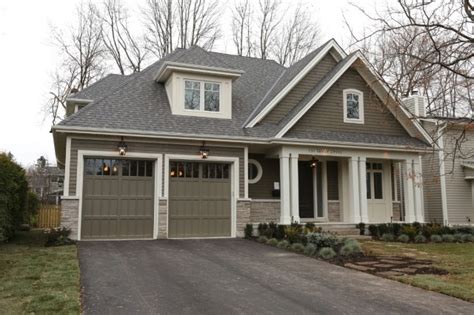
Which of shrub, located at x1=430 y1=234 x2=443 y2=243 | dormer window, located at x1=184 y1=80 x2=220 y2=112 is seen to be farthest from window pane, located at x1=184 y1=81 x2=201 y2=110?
shrub, located at x1=430 y1=234 x2=443 y2=243

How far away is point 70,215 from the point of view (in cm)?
1188

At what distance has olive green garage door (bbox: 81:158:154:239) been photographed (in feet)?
40.5

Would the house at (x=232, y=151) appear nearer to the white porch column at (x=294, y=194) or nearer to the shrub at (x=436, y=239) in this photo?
the white porch column at (x=294, y=194)

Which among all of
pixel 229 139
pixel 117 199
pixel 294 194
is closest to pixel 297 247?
pixel 294 194

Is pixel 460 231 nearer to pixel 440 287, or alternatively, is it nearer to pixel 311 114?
pixel 311 114

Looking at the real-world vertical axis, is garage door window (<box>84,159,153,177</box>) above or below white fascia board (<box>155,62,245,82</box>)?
below

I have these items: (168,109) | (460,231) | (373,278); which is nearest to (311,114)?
(168,109)

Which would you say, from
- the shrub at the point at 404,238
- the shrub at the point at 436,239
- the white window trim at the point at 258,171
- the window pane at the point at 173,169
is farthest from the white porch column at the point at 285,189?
the shrub at the point at 436,239

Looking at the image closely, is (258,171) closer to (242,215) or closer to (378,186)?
(242,215)

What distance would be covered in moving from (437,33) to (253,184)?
27.1 ft

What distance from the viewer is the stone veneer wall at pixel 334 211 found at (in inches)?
631

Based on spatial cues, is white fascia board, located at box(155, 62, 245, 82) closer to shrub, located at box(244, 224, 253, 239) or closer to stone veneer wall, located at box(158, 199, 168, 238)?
stone veneer wall, located at box(158, 199, 168, 238)

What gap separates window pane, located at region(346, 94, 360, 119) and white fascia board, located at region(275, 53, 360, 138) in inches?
40.0

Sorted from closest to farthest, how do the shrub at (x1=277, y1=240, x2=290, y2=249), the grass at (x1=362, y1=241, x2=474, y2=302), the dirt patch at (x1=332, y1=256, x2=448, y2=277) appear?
1. the grass at (x1=362, y1=241, x2=474, y2=302)
2. the dirt patch at (x1=332, y1=256, x2=448, y2=277)
3. the shrub at (x1=277, y1=240, x2=290, y2=249)
